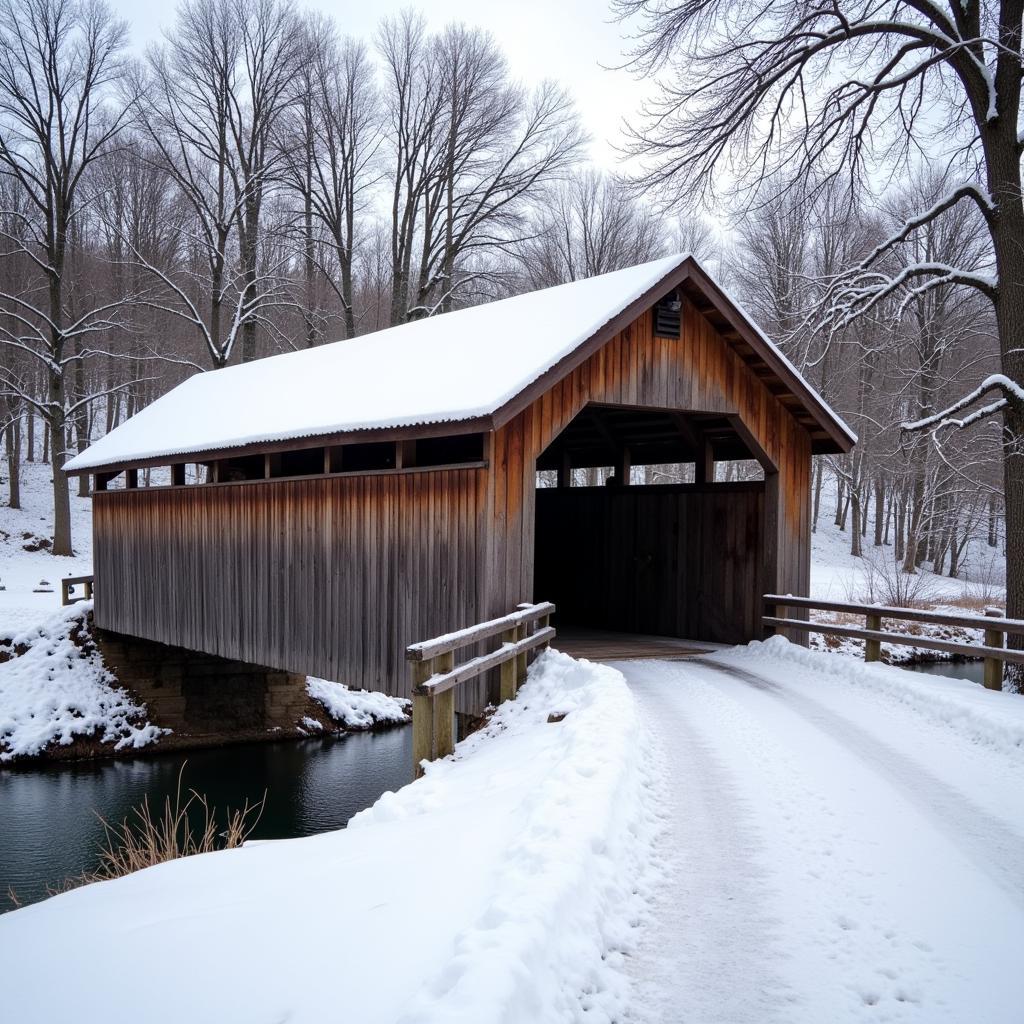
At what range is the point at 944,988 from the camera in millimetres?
3258

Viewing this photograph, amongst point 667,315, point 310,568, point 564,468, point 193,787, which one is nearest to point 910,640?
point 667,315

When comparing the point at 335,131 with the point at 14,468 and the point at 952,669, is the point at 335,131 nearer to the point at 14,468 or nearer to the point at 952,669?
the point at 14,468

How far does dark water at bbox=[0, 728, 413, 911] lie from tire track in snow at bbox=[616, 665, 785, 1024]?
818cm

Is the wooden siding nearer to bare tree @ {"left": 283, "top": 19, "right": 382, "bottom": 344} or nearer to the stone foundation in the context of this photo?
the stone foundation

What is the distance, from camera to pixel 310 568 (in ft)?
37.4

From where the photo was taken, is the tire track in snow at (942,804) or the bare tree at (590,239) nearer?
the tire track in snow at (942,804)

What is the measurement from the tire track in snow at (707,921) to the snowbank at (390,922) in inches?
5.6

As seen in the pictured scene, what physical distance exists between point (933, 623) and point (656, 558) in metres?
4.48

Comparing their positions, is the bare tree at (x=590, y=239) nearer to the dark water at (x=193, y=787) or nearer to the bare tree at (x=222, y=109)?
the bare tree at (x=222, y=109)

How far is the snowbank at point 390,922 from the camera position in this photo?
114 inches

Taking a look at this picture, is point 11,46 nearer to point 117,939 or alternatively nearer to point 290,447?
point 290,447

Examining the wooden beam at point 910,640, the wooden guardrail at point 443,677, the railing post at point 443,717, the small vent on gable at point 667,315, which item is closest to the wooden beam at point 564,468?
the wooden beam at point 910,640

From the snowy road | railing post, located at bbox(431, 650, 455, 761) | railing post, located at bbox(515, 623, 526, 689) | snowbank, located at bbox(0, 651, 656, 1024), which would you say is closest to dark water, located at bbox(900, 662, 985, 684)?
railing post, located at bbox(515, 623, 526, 689)

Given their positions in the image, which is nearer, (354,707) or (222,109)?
(354,707)
